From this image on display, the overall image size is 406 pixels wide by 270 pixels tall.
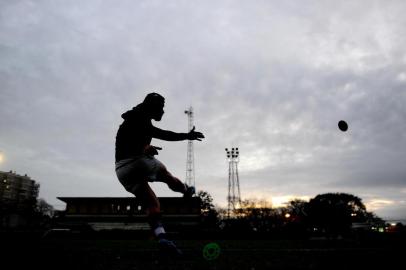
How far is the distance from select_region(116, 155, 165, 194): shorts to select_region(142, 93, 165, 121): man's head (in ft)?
2.26

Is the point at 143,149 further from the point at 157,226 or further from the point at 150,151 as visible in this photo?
the point at 157,226

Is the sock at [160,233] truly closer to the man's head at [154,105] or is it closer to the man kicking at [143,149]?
the man kicking at [143,149]

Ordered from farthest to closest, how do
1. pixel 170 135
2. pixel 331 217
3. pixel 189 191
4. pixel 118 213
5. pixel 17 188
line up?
1. pixel 17 188
2. pixel 118 213
3. pixel 331 217
4. pixel 189 191
5. pixel 170 135

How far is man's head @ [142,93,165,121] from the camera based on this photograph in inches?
211

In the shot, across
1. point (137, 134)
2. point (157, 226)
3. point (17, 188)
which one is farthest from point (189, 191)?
point (17, 188)

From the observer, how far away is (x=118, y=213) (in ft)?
208

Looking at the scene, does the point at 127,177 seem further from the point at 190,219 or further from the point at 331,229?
the point at 190,219

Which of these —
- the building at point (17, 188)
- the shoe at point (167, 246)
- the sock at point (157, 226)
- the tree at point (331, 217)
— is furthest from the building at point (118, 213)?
the building at point (17, 188)

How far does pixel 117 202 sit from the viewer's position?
64.2 m

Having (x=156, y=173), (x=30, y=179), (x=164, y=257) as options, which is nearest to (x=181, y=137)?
(x=156, y=173)

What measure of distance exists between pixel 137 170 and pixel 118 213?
61.6m

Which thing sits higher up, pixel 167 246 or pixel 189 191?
pixel 189 191

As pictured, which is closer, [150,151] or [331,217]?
[150,151]

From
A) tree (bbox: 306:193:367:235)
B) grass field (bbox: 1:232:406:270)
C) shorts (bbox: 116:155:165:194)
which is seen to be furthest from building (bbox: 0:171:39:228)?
shorts (bbox: 116:155:165:194)
